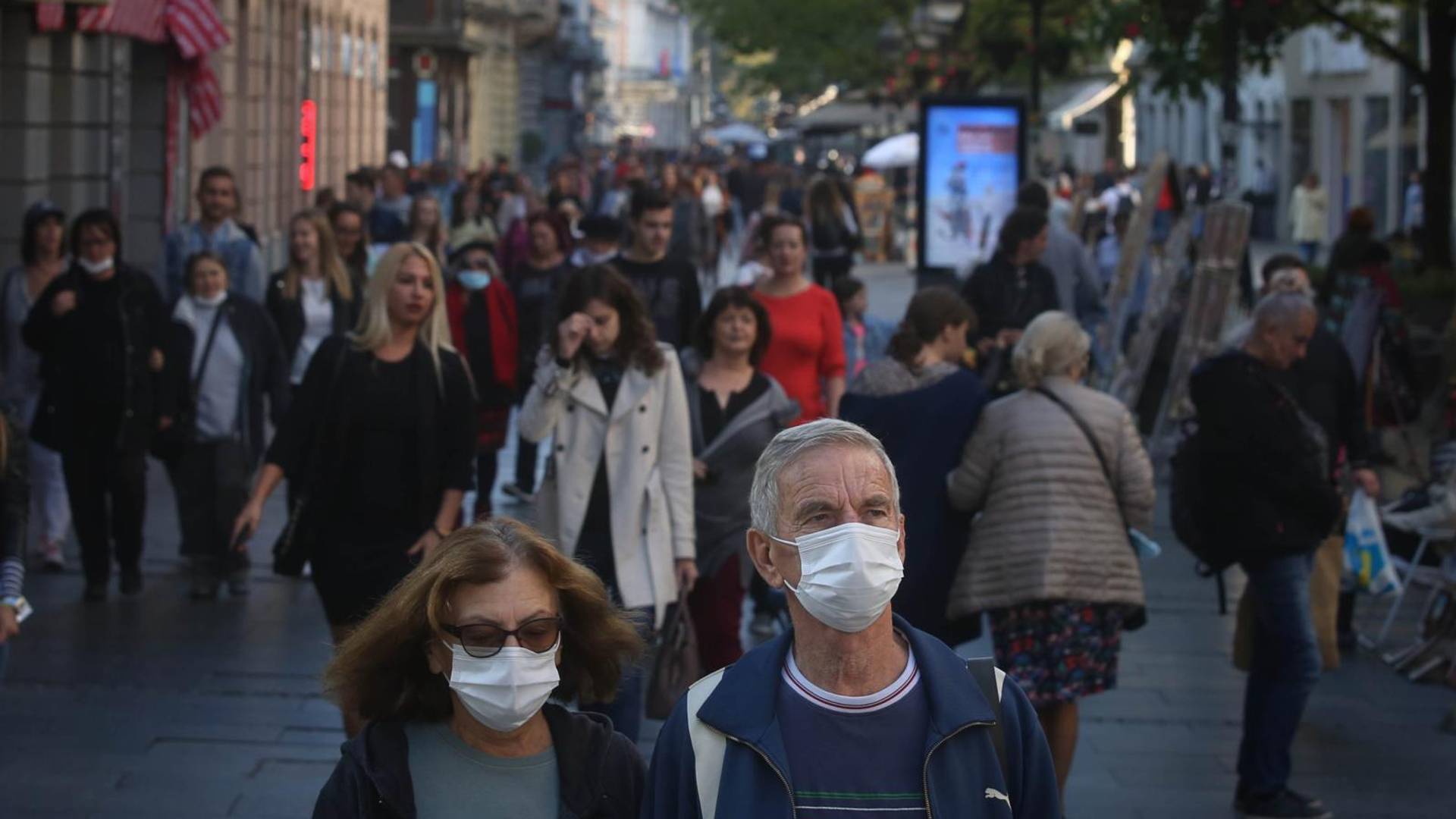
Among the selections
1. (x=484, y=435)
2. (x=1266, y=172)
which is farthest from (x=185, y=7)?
(x=1266, y=172)

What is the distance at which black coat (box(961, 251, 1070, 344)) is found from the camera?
11.3 metres

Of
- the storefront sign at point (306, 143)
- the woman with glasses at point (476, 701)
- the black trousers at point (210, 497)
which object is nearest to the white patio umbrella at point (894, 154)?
the storefront sign at point (306, 143)

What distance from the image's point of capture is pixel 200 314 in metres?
10.2

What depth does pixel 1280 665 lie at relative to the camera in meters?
7.20

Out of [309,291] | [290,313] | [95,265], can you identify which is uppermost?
[95,265]

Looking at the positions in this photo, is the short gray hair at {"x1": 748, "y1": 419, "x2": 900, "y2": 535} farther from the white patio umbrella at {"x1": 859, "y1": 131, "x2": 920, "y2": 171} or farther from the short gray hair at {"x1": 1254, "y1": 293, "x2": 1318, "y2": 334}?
the white patio umbrella at {"x1": 859, "y1": 131, "x2": 920, "y2": 171}

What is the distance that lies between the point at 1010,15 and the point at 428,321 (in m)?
21.9

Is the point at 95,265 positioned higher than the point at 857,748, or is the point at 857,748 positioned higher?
the point at 95,265

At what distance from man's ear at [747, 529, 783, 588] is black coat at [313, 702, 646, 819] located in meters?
0.41

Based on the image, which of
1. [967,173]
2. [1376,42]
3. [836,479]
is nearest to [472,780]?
[836,479]

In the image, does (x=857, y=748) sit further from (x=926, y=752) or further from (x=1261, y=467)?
(x=1261, y=467)

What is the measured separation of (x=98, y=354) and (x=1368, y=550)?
5.61m

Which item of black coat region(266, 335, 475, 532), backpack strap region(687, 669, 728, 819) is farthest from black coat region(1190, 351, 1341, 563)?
backpack strap region(687, 669, 728, 819)

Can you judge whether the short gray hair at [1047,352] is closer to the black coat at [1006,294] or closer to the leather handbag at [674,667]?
the leather handbag at [674,667]
